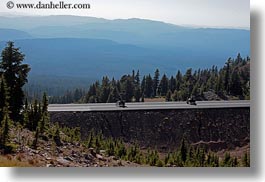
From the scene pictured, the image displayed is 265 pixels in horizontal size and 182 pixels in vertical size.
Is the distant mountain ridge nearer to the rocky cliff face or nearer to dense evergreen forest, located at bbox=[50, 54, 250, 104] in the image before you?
dense evergreen forest, located at bbox=[50, 54, 250, 104]

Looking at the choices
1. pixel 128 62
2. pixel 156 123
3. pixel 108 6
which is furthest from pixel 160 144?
pixel 108 6

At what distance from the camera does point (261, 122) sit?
701 centimetres

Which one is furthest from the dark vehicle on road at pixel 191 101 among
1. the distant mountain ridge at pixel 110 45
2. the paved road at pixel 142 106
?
the distant mountain ridge at pixel 110 45

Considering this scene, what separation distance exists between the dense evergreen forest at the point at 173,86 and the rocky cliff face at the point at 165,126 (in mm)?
114

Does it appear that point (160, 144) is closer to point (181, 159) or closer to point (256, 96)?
point (181, 159)

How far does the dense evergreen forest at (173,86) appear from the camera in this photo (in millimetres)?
7070

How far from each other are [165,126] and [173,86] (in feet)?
1.08

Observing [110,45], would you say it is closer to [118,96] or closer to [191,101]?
[118,96]

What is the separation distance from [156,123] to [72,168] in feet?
2.53

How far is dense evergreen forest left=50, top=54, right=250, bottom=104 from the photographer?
23.2 ft

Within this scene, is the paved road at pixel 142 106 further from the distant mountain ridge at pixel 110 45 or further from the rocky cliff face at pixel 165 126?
the distant mountain ridge at pixel 110 45

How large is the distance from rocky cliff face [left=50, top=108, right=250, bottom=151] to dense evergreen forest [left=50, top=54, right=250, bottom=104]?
11 centimetres

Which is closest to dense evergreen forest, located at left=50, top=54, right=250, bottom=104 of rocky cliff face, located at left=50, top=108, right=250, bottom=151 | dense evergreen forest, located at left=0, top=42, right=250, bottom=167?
dense evergreen forest, located at left=0, top=42, right=250, bottom=167

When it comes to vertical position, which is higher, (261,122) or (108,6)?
(108,6)
